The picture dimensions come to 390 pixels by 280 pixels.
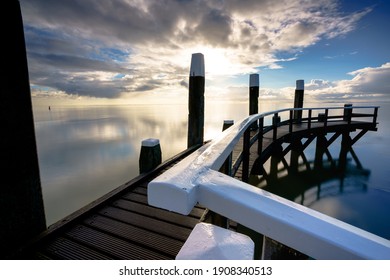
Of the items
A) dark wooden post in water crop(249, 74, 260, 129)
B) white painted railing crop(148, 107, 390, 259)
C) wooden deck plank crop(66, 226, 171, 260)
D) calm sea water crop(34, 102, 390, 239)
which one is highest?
dark wooden post in water crop(249, 74, 260, 129)

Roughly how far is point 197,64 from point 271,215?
5.57m

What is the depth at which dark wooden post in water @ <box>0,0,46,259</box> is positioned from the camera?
162cm

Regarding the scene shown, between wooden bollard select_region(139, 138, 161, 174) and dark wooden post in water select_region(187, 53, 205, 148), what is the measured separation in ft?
7.13

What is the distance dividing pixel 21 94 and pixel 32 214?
116 centimetres

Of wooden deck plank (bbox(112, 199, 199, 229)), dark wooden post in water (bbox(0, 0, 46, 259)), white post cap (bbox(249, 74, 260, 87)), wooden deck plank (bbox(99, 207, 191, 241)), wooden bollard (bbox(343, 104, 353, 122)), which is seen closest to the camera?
dark wooden post in water (bbox(0, 0, 46, 259))

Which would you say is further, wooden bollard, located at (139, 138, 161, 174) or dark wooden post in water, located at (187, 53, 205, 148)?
dark wooden post in water, located at (187, 53, 205, 148)

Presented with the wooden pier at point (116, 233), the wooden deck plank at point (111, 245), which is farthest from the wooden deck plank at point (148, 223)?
the wooden deck plank at point (111, 245)

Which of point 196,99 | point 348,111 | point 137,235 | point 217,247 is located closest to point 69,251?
point 137,235

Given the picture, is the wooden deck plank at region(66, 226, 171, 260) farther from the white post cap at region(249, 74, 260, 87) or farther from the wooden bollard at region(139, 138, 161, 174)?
the white post cap at region(249, 74, 260, 87)

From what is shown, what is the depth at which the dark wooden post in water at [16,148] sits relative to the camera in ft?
5.32

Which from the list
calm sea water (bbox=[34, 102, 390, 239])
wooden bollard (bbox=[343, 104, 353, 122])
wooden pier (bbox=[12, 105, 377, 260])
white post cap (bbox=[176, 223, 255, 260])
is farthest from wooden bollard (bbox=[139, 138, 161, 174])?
wooden bollard (bbox=[343, 104, 353, 122])

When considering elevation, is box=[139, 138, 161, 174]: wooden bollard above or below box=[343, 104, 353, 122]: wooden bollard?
below
